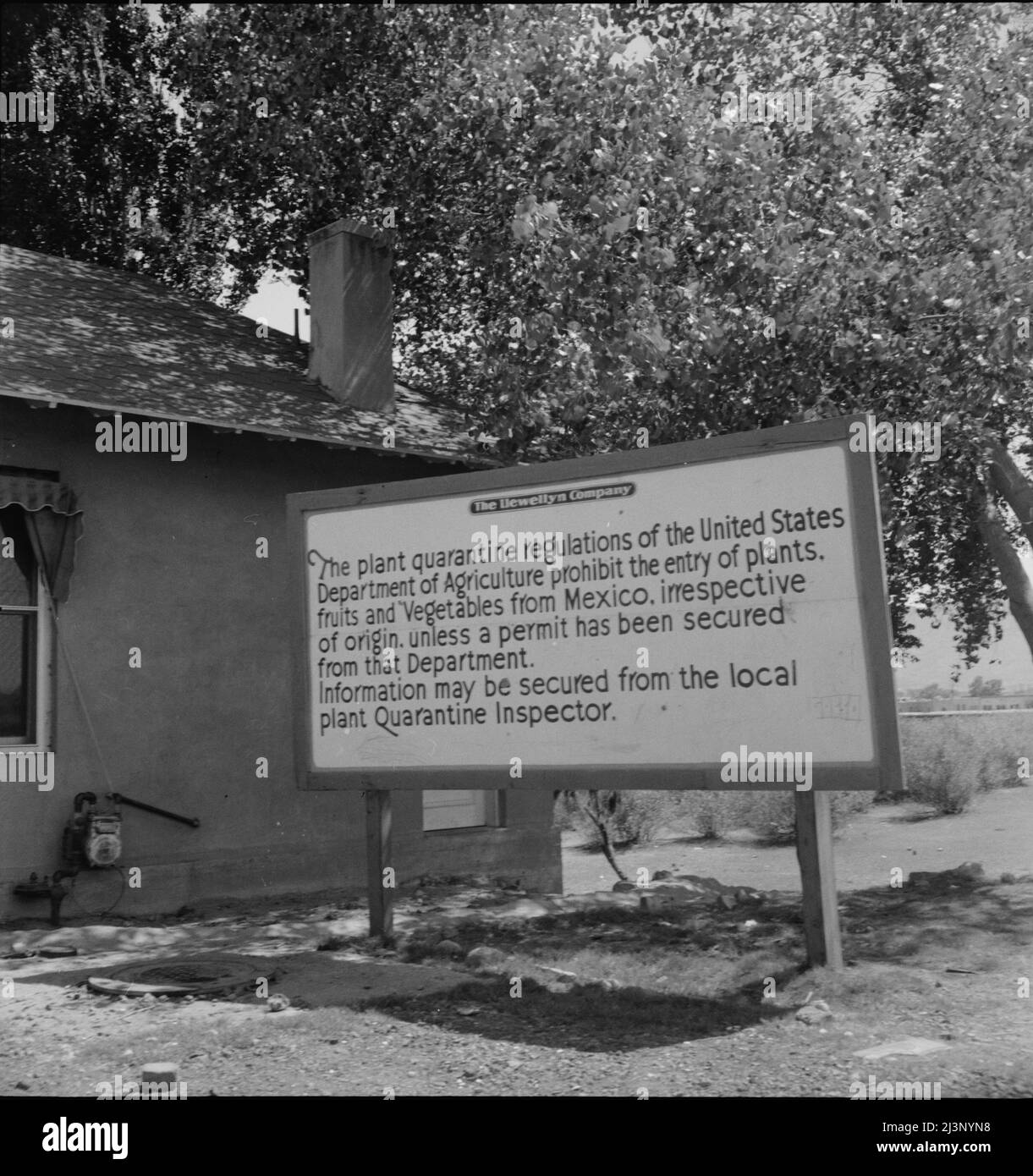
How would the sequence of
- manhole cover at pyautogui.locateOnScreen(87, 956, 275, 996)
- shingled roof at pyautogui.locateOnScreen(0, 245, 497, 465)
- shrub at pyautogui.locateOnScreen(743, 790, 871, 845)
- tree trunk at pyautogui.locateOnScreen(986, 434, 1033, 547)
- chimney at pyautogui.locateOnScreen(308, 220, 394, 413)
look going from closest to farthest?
1. manhole cover at pyautogui.locateOnScreen(87, 956, 275, 996)
2. shingled roof at pyautogui.locateOnScreen(0, 245, 497, 465)
3. tree trunk at pyautogui.locateOnScreen(986, 434, 1033, 547)
4. chimney at pyautogui.locateOnScreen(308, 220, 394, 413)
5. shrub at pyautogui.locateOnScreen(743, 790, 871, 845)

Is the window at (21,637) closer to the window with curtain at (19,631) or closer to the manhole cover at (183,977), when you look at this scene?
the window with curtain at (19,631)

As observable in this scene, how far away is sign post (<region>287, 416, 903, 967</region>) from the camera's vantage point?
6984 mm

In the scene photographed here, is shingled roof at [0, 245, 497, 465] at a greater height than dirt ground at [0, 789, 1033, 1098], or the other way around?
shingled roof at [0, 245, 497, 465]

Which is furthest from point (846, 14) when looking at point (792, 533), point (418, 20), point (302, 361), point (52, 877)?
point (52, 877)

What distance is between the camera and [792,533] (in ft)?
23.4

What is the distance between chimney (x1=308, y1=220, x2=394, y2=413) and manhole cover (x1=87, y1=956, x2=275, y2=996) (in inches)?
271

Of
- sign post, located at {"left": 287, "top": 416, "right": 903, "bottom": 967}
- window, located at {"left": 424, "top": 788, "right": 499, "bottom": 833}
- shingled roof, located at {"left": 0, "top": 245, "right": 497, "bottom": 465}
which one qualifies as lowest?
window, located at {"left": 424, "top": 788, "right": 499, "bottom": 833}

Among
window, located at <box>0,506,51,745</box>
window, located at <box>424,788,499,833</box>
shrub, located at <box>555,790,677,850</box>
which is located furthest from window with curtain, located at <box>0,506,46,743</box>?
shrub, located at <box>555,790,677,850</box>

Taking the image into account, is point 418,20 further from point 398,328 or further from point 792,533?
point 792,533

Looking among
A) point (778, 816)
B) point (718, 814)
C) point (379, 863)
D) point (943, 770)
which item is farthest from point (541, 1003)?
point (943, 770)

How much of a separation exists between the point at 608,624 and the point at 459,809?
20.5ft

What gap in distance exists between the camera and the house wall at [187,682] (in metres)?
10.7

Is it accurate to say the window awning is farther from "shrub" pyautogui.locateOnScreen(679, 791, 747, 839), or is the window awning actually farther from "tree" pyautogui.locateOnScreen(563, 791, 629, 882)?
"shrub" pyautogui.locateOnScreen(679, 791, 747, 839)

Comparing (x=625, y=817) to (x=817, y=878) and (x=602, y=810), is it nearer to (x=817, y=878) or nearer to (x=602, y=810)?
(x=602, y=810)
